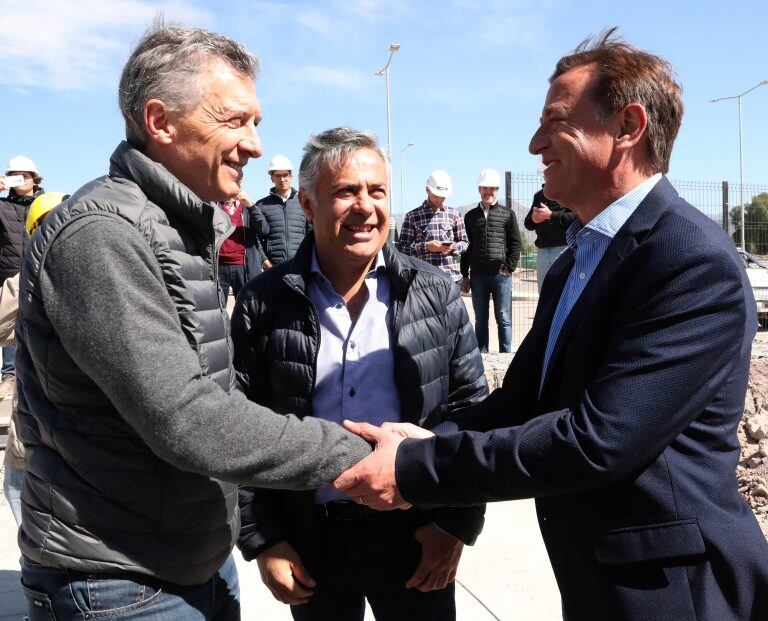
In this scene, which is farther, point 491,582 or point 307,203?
point 491,582

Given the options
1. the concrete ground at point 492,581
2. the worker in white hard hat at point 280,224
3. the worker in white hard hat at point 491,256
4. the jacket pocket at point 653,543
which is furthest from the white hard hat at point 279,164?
the jacket pocket at point 653,543

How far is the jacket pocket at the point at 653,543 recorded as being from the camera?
1.70 metres

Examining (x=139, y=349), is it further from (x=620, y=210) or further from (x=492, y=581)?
(x=492, y=581)

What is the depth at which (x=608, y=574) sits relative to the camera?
179cm

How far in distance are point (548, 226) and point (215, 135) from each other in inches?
244

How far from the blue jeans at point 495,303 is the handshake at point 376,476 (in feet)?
20.5

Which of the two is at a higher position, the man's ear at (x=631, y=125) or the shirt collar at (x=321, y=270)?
the man's ear at (x=631, y=125)

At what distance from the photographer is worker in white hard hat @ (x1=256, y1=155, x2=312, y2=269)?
7.82 meters

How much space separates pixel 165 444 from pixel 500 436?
81 centimetres

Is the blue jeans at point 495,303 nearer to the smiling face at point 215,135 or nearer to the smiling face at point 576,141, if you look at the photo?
the smiling face at point 576,141

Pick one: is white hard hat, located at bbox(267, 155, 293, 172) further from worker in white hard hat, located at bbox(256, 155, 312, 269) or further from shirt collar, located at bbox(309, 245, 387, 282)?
shirt collar, located at bbox(309, 245, 387, 282)

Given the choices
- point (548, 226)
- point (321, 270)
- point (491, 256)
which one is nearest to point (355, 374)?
point (321, 270)

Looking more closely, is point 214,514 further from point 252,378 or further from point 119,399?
point 252,378

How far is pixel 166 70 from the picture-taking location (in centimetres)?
184
